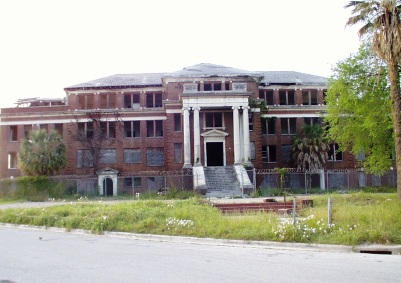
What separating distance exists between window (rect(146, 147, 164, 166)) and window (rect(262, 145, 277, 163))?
426 inches

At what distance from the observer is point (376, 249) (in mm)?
12672

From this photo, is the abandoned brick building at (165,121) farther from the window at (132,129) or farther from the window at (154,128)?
the window at (132,129)

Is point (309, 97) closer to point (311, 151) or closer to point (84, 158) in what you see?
point (311, 151)

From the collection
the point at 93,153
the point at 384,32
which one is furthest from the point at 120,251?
the point at 93,153

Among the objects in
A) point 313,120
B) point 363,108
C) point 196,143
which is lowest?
point 196,143

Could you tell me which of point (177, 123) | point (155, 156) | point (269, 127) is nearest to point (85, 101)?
point (155, 156)

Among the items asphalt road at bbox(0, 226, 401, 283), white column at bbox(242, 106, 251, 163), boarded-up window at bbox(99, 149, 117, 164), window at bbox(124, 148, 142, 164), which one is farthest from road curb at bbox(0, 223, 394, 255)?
boarded-up window at bbox(99, 149, 117, 164)

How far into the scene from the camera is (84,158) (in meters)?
46.2

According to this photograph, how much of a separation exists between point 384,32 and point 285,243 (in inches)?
401

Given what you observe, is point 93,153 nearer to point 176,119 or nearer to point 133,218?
point 176,119

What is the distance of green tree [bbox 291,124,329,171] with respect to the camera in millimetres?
41250

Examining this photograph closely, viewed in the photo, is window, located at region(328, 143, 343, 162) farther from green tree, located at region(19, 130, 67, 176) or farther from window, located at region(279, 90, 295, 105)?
green tree, located at region(19, 130, 67, 176)

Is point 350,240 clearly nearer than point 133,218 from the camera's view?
Yes

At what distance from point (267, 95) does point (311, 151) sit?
33.3 ft
